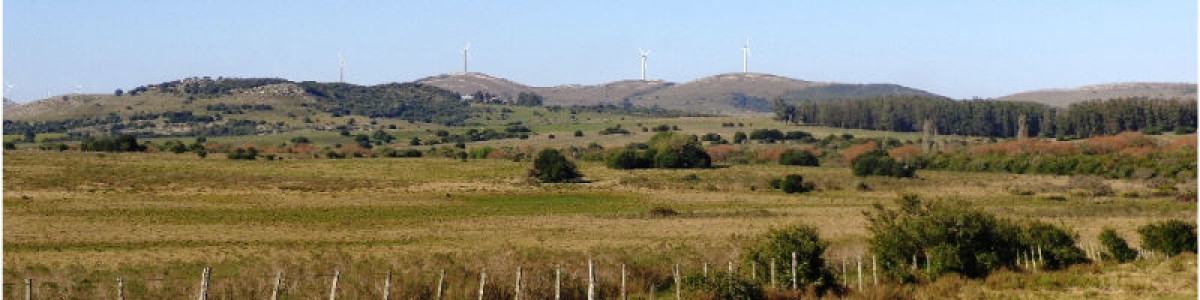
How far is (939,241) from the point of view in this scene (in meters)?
36.0

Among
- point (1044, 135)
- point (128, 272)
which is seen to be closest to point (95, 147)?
point (128, 272)

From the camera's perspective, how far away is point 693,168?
390 feet

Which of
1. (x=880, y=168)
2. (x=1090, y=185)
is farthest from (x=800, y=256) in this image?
(x=880, y=168)

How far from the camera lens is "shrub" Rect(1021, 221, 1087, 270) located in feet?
131

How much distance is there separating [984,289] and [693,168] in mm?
87505

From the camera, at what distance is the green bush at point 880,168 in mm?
109375

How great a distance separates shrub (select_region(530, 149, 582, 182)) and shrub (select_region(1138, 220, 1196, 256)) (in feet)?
198

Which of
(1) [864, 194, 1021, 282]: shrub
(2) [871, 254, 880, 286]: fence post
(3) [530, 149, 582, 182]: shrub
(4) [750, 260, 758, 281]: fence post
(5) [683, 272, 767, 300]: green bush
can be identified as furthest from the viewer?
(3) [530, 149, 582, 182]: shrub

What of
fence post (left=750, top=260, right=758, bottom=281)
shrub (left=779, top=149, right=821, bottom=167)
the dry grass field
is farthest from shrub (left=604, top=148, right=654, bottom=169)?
fence post (left=750, top=260, right=758, bottom=281)

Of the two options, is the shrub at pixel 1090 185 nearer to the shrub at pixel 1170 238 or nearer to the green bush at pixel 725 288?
A: the shrub at pixel 1170 238

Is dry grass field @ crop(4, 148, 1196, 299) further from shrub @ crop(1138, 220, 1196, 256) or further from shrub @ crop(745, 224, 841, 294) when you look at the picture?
shrub @ crop(1138, 220, 1196, 256)

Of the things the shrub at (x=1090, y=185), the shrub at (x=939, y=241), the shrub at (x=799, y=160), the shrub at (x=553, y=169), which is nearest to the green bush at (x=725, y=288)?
the shrub at (x=939, y=241)

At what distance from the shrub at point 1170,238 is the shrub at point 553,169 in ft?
198

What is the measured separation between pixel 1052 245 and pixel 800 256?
42.3 feet
